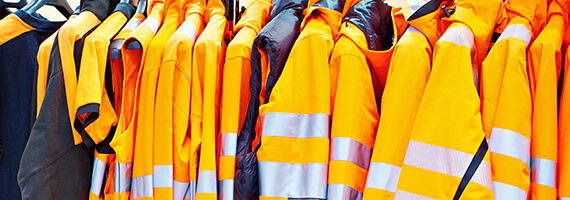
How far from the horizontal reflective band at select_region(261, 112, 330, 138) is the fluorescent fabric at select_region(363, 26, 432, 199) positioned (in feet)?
0.53

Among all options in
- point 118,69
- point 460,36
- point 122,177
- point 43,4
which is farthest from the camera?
point 43,4

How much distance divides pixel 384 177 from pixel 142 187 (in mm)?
745

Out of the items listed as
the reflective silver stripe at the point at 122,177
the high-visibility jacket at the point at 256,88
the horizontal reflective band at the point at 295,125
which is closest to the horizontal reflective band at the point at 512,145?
the horizontal reflective band at the point at 295,125

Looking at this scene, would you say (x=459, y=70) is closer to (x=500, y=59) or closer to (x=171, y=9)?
(x=500, y=59)

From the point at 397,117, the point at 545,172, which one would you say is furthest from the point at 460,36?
the point at 545,172

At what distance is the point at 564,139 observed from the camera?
1.40m

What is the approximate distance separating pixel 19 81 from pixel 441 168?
149 centimetres

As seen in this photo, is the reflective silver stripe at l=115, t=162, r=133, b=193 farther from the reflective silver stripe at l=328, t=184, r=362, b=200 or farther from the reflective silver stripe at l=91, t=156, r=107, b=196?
the reflective silver stripe at l=328, t=184, r=362, b=200

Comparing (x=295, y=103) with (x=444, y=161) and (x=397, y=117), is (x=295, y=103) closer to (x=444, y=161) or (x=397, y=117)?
(x=397, y=117)

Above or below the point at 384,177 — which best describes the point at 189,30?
above

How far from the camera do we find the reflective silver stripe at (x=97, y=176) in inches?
69.6

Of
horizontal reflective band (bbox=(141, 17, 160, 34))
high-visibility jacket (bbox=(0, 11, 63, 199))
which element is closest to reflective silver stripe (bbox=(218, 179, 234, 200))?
horizontal reflective band (bbox=(141, 17, 160, 34))

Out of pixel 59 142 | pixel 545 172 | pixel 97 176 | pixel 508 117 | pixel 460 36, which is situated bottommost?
pixel 97 176

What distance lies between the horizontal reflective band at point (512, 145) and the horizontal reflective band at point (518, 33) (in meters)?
0.26
